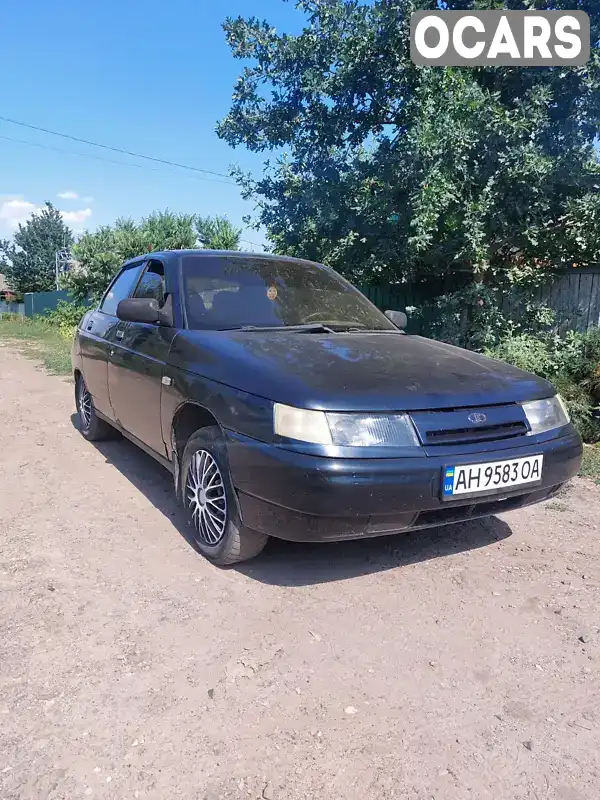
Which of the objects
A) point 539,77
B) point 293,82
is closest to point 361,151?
point 293,82

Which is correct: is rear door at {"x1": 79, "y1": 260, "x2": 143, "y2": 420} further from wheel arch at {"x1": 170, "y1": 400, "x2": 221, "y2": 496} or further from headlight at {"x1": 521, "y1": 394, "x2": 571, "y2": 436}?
headlight at {"x1": 521, "y1": 394, "x2": 571, "y2": 436}

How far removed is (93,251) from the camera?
59.2 feet

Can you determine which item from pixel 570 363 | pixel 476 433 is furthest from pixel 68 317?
pixel 476 433

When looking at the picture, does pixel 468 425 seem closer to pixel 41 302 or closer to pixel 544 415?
pixel 544 415

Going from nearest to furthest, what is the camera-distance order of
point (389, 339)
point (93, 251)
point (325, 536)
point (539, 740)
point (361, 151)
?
point (539, 740), point (325, 536), point (389, 339), point (361, 151), point (93, 251)

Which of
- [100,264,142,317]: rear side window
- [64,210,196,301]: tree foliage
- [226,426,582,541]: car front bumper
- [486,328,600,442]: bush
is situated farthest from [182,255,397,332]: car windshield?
[64,210,196,301]: tree foliage

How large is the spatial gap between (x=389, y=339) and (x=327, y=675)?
6.71 feet

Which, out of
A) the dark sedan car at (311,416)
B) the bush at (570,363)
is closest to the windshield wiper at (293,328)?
the dark sedan car at (311,416)

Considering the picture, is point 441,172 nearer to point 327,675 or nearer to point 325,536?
point 325,536

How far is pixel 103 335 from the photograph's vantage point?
492cm

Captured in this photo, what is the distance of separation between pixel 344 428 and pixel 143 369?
183cm

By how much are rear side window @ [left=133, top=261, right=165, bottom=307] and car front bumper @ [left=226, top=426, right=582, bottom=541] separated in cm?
157

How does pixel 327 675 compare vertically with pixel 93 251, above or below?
below

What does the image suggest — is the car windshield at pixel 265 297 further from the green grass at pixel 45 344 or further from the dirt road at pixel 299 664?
the green grass at pixel 45 344
